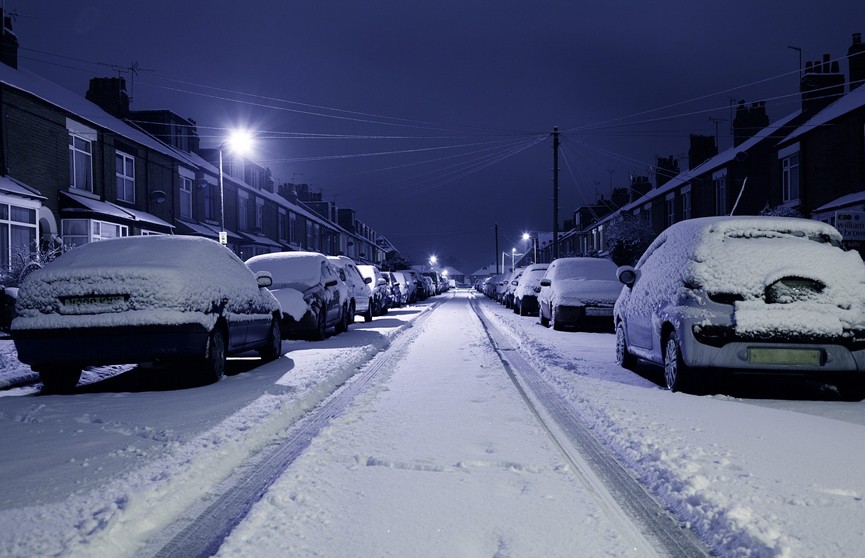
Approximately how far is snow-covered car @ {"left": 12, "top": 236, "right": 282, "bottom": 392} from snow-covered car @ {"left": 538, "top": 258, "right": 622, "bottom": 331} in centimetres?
929

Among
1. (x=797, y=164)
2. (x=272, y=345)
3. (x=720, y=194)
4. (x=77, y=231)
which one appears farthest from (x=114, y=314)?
(x=720, y=194)

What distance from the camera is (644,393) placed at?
7016 mm

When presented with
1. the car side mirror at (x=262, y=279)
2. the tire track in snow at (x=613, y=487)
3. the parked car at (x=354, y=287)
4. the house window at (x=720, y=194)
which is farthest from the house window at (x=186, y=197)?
Result: the tire track in snow at (x=613, y=487)

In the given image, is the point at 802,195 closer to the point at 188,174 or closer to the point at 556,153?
the point at 556,153

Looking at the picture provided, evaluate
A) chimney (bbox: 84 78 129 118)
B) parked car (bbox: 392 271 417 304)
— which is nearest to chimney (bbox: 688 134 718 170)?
parked car (bbox: 392 271 417 304)

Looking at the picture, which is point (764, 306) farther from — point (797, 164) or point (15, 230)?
point (797, 164)

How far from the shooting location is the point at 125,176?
87.0 feet

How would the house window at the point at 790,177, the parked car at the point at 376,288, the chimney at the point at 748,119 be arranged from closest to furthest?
the parked car at the point at 376,288 → the house window at the point at 790,177 → the chimney at the point at 748,119

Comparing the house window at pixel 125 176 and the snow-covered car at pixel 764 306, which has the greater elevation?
the house window at pixel 125 176

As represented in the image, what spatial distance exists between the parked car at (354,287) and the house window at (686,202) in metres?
23.5

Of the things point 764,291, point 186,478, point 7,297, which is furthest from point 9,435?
point 7,297

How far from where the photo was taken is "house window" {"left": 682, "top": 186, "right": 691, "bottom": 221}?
37531 mm

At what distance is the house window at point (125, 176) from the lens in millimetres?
25969

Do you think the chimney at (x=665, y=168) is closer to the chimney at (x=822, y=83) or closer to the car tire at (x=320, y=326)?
the chimney at (x=822, y=83)
